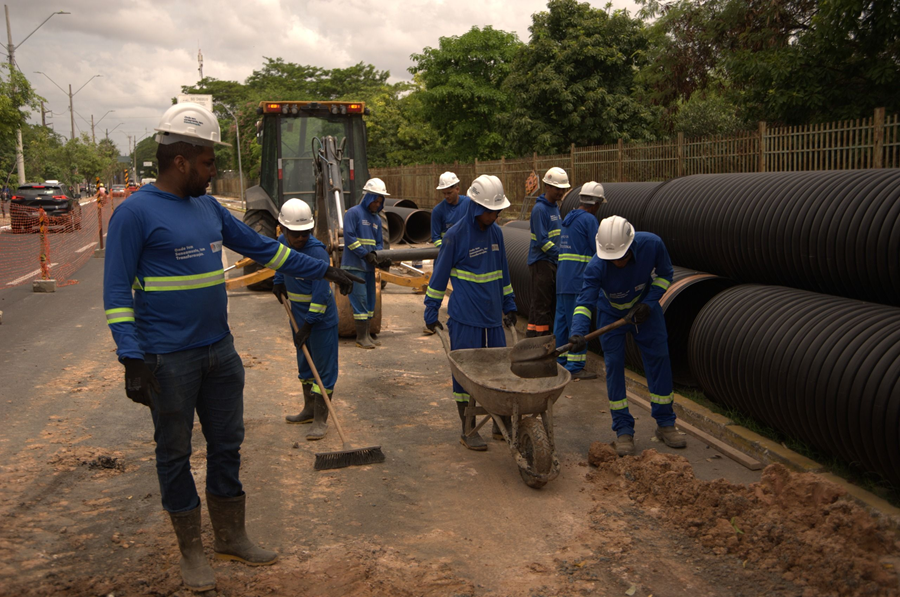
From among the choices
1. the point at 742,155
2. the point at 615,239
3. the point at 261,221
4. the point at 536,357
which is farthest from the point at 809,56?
the point at 536,357

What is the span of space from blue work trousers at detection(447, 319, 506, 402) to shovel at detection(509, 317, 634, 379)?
22.8 inches

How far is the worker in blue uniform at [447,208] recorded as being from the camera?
917 centimetres

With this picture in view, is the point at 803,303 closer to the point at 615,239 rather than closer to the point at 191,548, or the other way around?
the point at 615,239

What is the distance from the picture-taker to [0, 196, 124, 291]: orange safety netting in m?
14.2

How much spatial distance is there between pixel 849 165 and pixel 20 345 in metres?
10.4

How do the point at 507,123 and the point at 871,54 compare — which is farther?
the point at 507,123

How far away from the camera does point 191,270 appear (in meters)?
3.58

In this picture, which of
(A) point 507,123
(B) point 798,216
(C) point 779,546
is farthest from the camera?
(A) point 507,123

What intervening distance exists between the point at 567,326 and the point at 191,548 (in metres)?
4.86

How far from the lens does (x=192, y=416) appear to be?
3.73 metres

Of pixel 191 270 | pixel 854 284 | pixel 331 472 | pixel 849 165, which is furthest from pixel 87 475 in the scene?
pixel 849 165

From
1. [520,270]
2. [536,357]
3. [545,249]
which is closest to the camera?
[536,357]

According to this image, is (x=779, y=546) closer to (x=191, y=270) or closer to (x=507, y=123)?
(x=191, y=270)

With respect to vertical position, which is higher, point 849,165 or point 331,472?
point 849,165
